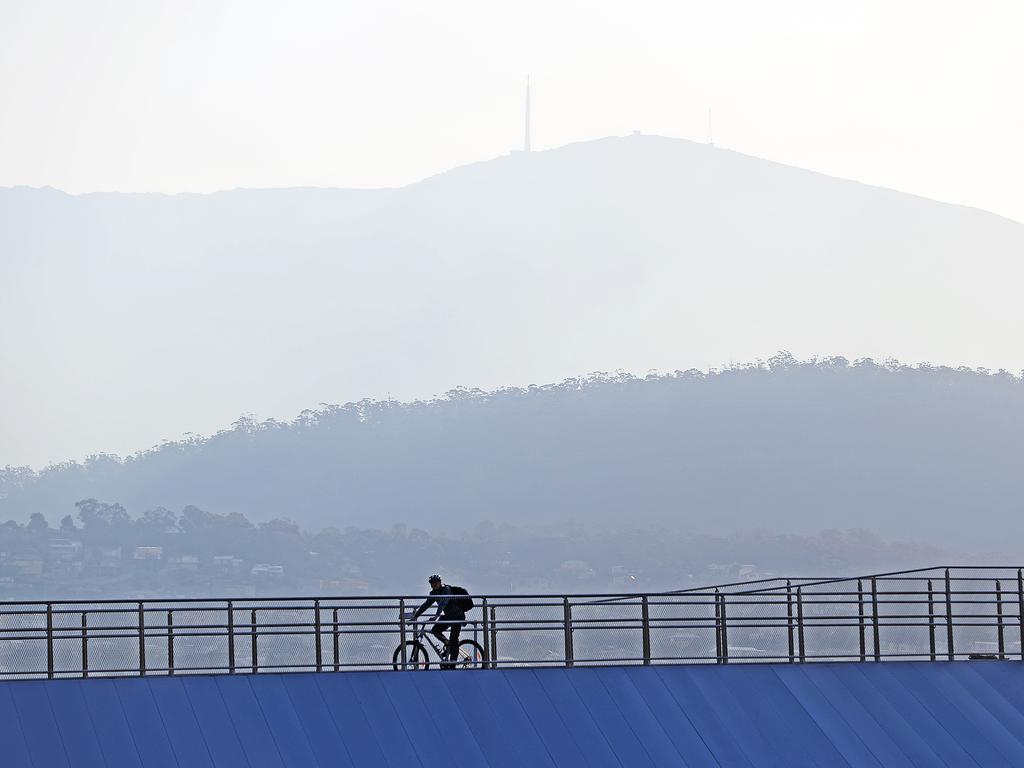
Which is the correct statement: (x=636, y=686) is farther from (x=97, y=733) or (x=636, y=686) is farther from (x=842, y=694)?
(x=97, y=733)

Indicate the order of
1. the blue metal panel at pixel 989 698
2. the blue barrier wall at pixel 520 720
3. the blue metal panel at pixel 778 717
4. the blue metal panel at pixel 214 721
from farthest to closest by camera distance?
the blue metal panel at pixel 989 698
the blue metal panel at pixel 778 717
the blue barrier wall at pixel 520 720
the blue metal panel at pixel 214 721

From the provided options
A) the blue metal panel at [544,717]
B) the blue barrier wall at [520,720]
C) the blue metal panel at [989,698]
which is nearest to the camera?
the blue barrier wall at [520,720]

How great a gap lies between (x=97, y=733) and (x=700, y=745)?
7.90 metres

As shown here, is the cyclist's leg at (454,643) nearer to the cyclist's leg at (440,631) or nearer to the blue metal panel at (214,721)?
the cyclist's leg at (440,631)

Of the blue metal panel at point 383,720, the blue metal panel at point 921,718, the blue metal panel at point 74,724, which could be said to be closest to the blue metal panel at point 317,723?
the blue metal panel at point 383,720

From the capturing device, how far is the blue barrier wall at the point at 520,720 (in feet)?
62.7

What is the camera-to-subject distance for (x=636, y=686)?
21.4m

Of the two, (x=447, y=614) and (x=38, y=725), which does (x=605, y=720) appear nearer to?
(x=447, y=614)

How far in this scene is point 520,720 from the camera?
20.4 metres

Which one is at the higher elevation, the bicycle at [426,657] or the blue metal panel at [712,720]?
the bicycle at [426,657]

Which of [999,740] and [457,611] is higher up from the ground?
Result: [457,611]

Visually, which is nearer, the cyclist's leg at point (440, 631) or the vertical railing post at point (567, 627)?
the vertical railing post at point (567, 627)

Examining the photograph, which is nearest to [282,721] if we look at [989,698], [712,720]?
[712,720]

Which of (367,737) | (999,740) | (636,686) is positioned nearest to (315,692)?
(367,737)
